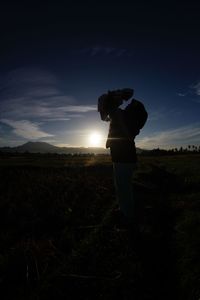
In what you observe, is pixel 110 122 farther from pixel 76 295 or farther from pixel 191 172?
pixel 191 172

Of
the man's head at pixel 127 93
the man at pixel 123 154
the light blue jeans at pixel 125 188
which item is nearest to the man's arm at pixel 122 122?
the man at pixel 123 154

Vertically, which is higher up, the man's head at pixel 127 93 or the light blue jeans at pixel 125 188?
→ the man's head at pixel 127 93

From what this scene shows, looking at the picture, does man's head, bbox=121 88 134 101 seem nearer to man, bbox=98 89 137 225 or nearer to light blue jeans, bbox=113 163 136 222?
man, bbox=98 89 137 225

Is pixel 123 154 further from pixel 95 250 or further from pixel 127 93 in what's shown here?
pixel 95 250

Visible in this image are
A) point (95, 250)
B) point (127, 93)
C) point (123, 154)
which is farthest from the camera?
point (127, 93)

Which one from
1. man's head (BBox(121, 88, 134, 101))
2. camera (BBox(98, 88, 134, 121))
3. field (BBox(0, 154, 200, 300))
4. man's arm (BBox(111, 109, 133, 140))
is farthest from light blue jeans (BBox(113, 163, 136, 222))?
man's head (BBox(121, 88, 134, 101))

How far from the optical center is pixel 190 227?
4809 mm

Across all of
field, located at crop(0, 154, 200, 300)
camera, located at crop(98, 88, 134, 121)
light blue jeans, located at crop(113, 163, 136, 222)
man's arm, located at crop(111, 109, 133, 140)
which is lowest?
field, located at crop(0, 154, 200, 300)

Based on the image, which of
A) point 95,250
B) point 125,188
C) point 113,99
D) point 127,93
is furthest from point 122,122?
point 95,250

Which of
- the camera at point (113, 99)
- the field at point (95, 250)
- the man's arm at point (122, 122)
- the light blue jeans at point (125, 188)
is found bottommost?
the field at point (95, 250)

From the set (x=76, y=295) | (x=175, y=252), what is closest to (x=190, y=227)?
(x=175, y=252)

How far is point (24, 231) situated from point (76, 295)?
2.95 meters

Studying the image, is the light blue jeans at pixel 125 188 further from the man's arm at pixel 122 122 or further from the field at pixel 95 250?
the man's arm at pixel 122 122

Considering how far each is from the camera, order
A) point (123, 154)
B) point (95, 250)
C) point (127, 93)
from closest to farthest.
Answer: point (95, 250) < point (123, 154) < point (127, 93)
